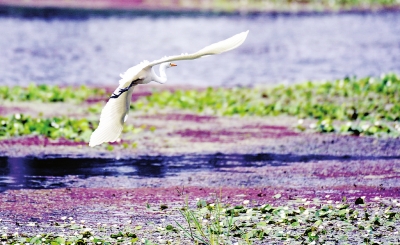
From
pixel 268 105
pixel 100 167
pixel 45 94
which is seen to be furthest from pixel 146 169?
pixel 45 94

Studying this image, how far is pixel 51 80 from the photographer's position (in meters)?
24.5

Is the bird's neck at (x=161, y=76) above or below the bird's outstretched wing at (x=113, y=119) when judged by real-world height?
above

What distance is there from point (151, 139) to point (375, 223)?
6659 mm

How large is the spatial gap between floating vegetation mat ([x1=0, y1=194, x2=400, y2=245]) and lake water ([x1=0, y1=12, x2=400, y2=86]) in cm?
1382

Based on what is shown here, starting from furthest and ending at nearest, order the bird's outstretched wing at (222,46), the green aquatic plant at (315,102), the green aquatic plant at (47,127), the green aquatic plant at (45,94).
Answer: the green aquatic plant at (45,94)
the green aquatic plant at (315,102)
the green aquatic plant at (47,127)
the bird's outstretched wing at (222,46)

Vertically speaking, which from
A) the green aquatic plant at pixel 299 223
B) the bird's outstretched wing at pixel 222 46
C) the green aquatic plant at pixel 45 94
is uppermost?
the bird's outstretched wing at pixel 222 46

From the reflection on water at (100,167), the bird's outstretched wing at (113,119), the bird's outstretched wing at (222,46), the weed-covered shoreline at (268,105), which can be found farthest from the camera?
the weed-covered shoreline at (268,105)

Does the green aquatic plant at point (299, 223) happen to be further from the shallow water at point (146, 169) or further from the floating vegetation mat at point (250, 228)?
the shallow water at point (146, 169)

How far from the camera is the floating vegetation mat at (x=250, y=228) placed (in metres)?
8.91

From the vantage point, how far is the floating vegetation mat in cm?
891

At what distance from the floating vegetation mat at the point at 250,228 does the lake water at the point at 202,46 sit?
45.4 feet

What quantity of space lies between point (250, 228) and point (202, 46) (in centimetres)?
2293

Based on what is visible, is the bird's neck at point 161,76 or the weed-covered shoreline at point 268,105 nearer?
the bird's neck at point 161,76

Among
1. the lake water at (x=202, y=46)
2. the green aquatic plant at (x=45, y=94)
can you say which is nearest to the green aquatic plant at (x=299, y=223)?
the green aquatic plant at (x=45, y=94)
